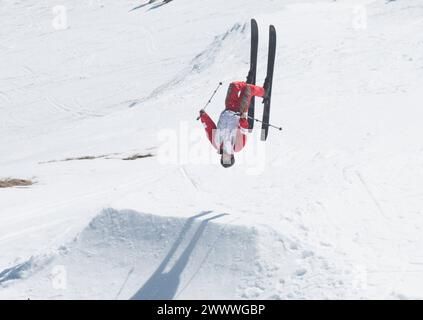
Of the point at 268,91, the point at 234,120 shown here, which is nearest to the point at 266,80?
the point at 268,91

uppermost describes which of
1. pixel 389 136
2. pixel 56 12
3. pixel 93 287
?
pixel 56 12

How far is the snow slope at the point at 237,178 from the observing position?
9.29m

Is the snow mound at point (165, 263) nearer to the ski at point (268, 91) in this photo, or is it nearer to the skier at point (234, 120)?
the skier at point (234, 120)

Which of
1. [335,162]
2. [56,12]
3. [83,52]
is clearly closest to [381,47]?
[335,162]

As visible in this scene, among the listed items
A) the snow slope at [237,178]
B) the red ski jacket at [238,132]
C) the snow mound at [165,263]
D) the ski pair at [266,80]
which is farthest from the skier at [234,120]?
the snow mound at [165,263]

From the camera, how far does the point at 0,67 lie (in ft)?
129

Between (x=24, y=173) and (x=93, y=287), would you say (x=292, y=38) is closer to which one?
(x=24, y=173)

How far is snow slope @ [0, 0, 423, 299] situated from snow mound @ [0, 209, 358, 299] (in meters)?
0.02

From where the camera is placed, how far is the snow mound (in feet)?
29.4

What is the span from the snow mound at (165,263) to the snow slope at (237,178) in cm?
2

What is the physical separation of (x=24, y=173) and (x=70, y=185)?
2.70m

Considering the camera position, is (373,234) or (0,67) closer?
(373,234)

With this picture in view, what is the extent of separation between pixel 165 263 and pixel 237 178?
4.01m

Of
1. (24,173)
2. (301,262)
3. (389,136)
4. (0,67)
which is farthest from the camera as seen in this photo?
(0,67)
